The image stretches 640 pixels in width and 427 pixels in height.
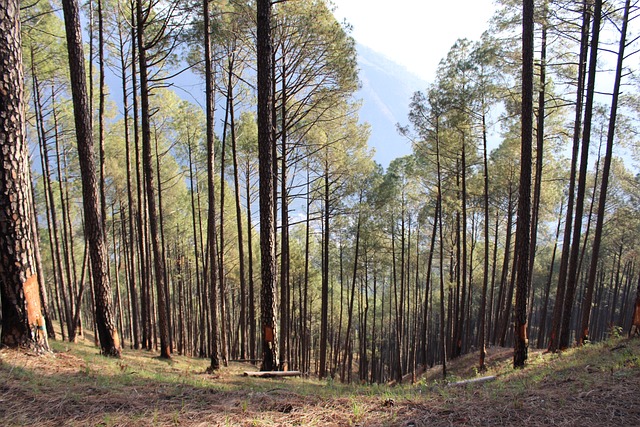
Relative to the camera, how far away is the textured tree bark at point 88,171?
6.28m

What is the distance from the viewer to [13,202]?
4414 millimetres

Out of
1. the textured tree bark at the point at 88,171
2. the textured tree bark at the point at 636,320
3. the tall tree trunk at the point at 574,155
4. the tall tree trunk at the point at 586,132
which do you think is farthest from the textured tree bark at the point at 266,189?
the tall tree trunk at the point at 574,155

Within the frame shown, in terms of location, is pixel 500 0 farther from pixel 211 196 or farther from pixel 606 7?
pixel 211 196

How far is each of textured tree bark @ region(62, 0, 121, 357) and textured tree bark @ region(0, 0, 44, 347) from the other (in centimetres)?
196

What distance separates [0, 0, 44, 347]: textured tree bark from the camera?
4324 mm

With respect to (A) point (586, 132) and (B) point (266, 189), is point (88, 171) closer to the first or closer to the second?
(B) point (266, 189)

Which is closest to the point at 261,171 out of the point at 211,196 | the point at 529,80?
the point at 211,196

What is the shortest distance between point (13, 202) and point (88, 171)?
8.33ft

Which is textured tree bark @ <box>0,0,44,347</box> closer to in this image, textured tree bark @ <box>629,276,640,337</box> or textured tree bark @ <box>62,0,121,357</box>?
textured tree bark @ <box>62,0,121,357</box>

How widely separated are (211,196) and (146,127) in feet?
7.53

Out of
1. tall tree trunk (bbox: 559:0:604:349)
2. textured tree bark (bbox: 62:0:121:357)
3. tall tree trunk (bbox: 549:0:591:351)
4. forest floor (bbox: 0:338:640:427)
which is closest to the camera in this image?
forest floor (bbox: 0:338:640:427)

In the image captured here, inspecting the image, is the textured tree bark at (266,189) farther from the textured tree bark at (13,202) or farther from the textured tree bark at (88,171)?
the textured tree bark at (13,202)

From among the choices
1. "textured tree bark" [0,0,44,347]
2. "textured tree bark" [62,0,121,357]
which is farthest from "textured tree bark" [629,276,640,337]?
"textured tree bark" [62,0,121,357]

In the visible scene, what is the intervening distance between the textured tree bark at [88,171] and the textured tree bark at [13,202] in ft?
6.42
